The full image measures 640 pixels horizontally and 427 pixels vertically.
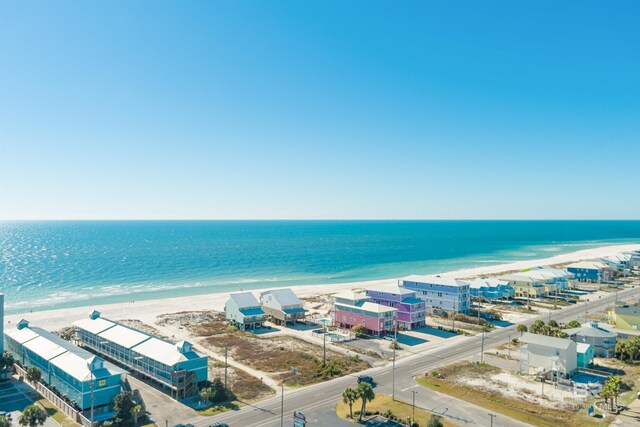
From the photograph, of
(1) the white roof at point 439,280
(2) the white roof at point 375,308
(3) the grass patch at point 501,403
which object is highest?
(1) the white roof at point 439,280

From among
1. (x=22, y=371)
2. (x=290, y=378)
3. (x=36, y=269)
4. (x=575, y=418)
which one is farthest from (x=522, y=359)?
(x=36, y=269)

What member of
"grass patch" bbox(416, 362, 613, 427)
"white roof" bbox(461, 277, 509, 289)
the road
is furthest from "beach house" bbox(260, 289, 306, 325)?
"white roof" bbox(461, 277, 509, 289)

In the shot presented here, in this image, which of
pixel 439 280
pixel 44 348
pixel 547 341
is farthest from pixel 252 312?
pixel 547 341

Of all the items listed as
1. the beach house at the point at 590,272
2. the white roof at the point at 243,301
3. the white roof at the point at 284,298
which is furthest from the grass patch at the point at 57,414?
the beach house at the point at 590,272

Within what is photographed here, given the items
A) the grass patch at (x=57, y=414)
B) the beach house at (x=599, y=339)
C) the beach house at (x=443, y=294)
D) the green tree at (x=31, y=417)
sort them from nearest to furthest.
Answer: the green tree at (x=31, y=417) < the grass patch at (x=57, y=414) < the beach house at (x=599, y=339) < the beach house at (x=443, y=294)

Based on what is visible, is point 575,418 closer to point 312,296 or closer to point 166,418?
point 166,418

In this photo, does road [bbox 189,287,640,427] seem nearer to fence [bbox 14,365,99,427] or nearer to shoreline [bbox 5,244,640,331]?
fence [bbox 14,365,99,427]

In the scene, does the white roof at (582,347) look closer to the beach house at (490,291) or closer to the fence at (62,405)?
the beach house at (490,291)
